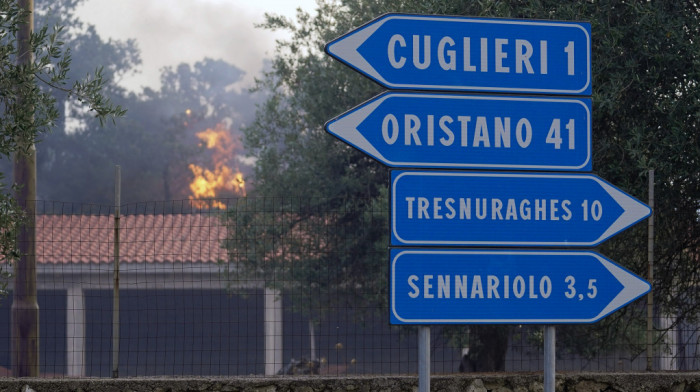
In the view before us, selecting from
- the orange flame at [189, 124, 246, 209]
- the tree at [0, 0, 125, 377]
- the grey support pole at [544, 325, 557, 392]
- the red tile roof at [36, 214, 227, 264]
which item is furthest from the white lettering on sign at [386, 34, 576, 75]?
the orange flame at [189, 124, 246, 209]

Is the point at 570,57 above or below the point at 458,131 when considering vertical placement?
above

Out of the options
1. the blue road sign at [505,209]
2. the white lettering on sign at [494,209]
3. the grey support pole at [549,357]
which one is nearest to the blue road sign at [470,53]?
the blue road sign at [505,209]

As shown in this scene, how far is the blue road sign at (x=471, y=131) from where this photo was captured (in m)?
5.21

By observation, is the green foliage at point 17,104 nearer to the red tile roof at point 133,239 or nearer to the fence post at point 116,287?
the fence post at point 116,287

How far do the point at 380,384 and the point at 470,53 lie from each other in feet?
15.1

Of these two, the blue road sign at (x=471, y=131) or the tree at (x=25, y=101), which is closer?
the blue road sign at (x=471, y=131)

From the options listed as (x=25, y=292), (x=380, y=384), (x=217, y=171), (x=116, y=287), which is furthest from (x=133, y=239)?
(x=217, y=171)

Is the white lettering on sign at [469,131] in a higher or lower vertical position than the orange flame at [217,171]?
lower

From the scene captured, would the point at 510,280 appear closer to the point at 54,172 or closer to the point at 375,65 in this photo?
the point at 375,65

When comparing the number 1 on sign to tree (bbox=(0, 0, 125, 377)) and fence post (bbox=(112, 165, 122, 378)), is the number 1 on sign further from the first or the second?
fence post (bbox=(112, 165, 122, 378))

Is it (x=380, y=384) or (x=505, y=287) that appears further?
(x=380, y=384)

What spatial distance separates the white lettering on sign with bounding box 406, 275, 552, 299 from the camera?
5.17 m

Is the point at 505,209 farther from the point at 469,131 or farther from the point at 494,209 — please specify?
the point at 469,131

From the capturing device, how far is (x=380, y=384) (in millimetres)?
9047
